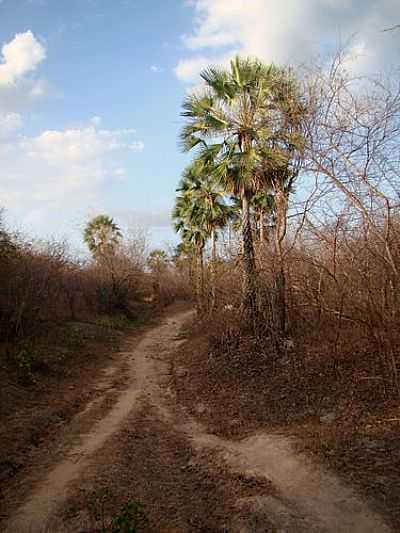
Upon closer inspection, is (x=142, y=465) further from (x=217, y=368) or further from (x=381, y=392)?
(x=217, y=368)

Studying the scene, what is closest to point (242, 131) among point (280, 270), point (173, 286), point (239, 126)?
point (239, 126)

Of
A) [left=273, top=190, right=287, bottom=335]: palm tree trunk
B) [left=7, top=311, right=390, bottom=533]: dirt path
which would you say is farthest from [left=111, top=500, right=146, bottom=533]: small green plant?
[left=273, top=190, right=287, bottom=335]: palm tree trunk

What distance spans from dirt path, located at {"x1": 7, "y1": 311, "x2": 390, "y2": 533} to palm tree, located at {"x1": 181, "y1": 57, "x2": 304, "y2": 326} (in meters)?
5.12

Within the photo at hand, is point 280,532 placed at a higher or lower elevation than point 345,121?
lower

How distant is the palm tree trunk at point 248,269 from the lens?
1170 cm

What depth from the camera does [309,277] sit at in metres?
8.98

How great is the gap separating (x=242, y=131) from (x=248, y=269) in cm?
404

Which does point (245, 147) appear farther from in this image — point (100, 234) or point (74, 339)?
point (100, 234)

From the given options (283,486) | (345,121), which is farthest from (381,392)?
(345,121)

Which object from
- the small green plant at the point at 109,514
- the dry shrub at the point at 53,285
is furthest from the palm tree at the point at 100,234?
the small green plant at the point at 109,514

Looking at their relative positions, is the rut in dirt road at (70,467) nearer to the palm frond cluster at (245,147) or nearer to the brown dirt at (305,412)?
the brown dirt at (305,412)

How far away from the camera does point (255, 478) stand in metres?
5.25

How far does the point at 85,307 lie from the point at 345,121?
60.4ft

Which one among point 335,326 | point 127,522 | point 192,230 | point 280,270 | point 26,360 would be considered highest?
point 192,230
